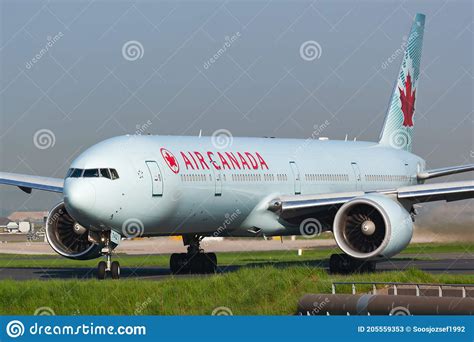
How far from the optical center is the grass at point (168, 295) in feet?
71.1

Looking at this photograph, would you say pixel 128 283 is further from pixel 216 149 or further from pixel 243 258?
pixel 243 258

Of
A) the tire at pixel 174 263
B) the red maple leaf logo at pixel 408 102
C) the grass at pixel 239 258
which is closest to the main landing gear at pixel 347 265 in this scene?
the tire at pixel 174 263

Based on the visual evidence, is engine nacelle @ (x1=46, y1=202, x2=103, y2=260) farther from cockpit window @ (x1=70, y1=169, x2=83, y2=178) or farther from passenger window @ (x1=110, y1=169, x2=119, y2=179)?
passenger window @ (x1=110, y1=169, x2=119, y2=179)

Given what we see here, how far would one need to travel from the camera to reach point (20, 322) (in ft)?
55.5

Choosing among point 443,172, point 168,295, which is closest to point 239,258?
point 443,172

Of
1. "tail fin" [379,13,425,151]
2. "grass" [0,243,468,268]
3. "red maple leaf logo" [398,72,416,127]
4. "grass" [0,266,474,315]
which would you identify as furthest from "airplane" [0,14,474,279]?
"red maple leaf logo" [398,72,416,127]

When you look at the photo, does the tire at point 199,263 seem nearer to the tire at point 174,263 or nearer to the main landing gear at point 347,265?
the tire at point 174,263

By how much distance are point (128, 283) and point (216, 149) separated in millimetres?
10022

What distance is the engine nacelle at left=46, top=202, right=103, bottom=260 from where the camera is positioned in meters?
31.7

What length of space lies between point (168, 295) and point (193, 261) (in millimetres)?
11409

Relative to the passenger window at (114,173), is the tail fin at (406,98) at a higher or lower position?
higher

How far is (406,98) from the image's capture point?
1796 inches

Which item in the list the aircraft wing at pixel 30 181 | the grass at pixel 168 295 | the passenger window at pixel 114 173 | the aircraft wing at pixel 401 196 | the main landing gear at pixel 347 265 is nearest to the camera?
the grass at pixel 168 295

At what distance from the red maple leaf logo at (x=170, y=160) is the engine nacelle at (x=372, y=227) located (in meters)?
4.86
